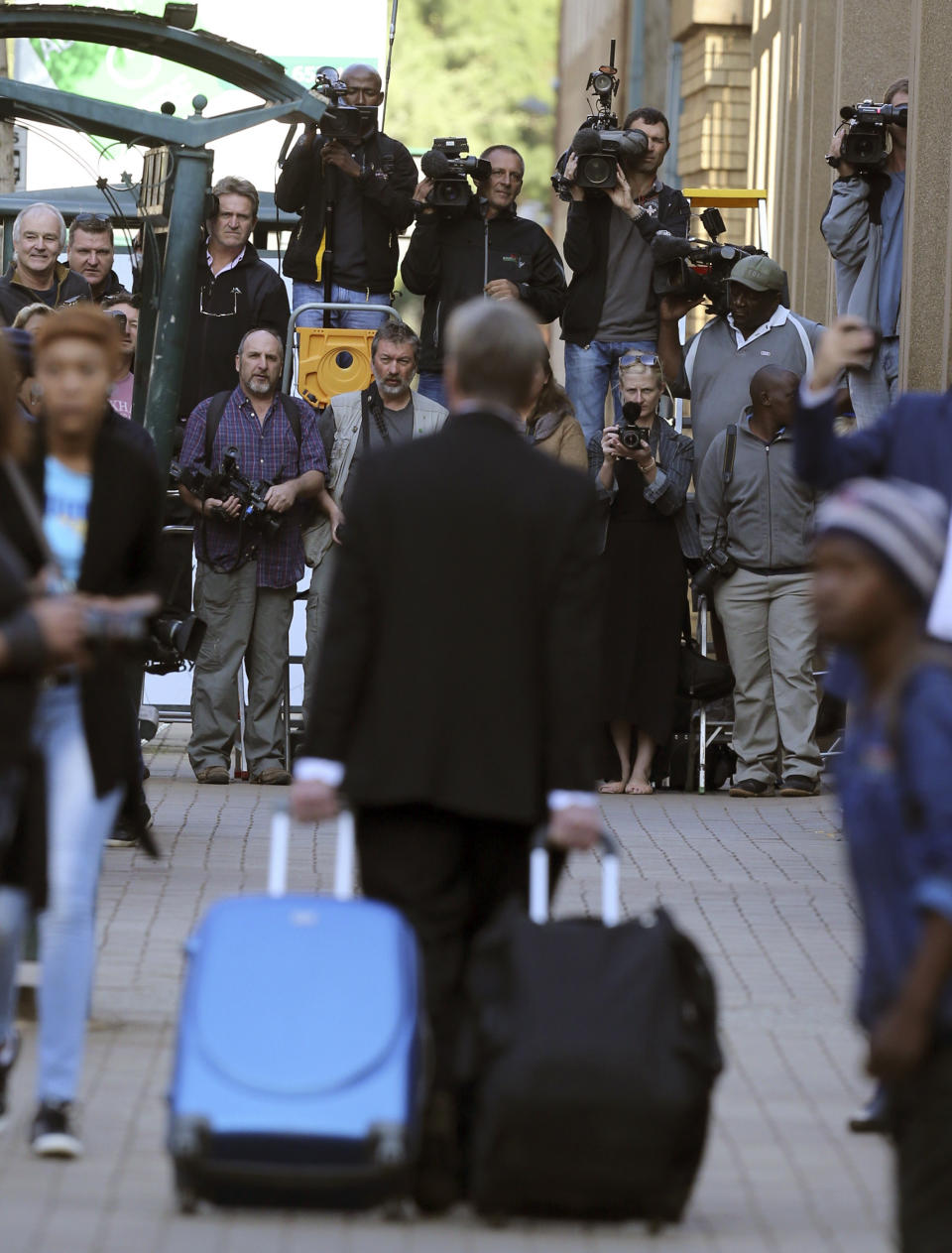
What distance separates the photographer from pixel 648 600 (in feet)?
44.1

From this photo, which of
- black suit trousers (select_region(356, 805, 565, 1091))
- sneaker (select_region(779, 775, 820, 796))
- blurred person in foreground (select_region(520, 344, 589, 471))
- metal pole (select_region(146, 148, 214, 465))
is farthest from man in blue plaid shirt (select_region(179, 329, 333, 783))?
black suit trousers (select_region(356, 805, 565, 1091))

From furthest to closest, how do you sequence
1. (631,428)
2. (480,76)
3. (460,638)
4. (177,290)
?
1. (480,76)
2. (631,428)
3. (177,290)
4. (460,638)

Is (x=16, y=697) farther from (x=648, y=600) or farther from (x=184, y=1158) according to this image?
(x=648, y=600)

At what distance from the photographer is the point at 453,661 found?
208 inches

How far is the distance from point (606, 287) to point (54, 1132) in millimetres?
8654

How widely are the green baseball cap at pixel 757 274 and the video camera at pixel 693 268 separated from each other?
0.13 m

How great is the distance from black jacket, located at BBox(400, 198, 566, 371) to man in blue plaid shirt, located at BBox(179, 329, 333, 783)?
0.94 m

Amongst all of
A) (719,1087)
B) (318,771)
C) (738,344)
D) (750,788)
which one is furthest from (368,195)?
(318,771)

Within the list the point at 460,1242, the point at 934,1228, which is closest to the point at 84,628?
the point at 460,1242

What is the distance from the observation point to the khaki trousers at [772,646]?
13562mm

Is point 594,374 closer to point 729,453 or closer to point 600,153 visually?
point 729,453

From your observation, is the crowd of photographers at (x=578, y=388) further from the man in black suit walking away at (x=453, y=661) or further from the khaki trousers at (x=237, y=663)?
the man in black suit walking away at (x=453, y=661)

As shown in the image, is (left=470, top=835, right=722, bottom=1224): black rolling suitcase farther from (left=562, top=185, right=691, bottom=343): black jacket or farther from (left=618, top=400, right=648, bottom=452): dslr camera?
(left=562, top=185, right=691, bottom=343): black jacket

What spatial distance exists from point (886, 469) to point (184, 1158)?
2.40 m
